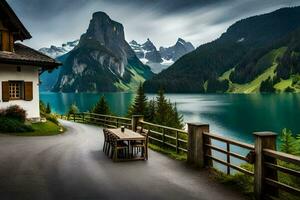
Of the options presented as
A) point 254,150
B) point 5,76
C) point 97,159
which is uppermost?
point 5,76

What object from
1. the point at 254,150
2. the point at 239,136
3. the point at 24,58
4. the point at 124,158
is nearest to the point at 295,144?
the point at 124,158

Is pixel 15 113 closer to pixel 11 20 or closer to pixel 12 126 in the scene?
pixel 12 126

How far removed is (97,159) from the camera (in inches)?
547

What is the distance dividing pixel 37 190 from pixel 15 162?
4.30 metres

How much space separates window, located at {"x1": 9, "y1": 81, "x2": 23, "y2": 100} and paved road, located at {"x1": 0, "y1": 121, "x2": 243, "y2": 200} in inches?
512

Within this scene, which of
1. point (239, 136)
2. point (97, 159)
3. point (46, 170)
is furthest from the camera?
point (239, 136)

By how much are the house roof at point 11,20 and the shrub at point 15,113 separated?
21.6ft

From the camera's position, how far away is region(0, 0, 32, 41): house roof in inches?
1060

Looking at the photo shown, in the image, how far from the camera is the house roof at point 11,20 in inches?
1060

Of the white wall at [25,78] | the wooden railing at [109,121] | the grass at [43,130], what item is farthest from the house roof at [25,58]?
the wooden railing at [109,121]

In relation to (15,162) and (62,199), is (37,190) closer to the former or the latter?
(62,199)

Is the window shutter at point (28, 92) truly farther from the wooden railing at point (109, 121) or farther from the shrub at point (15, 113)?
the wooden railing at point (109, 121)

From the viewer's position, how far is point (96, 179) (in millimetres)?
10469

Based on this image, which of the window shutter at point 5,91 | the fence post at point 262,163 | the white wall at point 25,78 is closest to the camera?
the fence post at point 262,163
